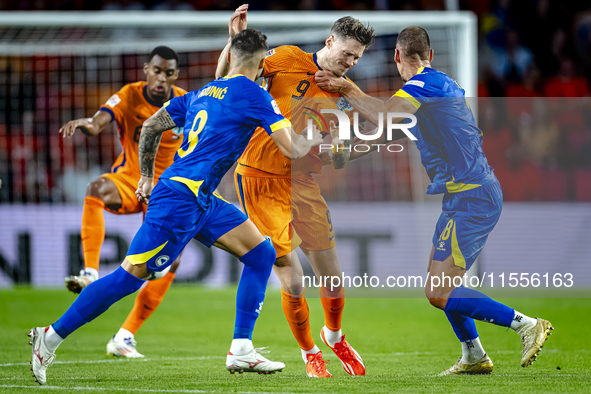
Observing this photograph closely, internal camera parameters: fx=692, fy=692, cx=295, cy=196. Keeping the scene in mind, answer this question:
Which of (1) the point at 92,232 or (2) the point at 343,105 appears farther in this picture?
(1) the point at 92,232

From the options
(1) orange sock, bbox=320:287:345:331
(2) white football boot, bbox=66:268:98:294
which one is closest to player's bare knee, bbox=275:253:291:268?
(1) orange sock, bbox=320:287:345:331

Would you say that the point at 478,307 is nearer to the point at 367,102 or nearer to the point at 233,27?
the point at 367,102

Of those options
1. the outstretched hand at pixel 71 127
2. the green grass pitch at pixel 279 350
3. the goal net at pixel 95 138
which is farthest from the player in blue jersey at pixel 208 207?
the goal net at pixel 95 138

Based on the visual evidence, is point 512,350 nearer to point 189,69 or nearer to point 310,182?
point 310,182

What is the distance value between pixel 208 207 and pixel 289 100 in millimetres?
1276

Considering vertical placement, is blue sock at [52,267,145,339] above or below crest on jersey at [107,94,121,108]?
below

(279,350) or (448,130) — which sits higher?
(448,130)

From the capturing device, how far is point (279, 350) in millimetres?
6039

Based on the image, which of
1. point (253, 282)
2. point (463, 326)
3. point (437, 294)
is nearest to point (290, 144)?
point (253, 282)

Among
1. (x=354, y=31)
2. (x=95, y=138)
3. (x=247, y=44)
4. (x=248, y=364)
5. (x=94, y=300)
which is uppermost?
(x=354, y=31)

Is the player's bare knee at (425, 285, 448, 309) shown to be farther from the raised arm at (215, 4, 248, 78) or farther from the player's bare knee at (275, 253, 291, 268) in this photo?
the raised arm at (215, 4, 248, 78)

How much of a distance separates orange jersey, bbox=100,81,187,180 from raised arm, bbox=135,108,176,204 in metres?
1.80

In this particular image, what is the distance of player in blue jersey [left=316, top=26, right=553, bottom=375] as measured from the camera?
4391mm

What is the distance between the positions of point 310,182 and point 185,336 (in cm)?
257
